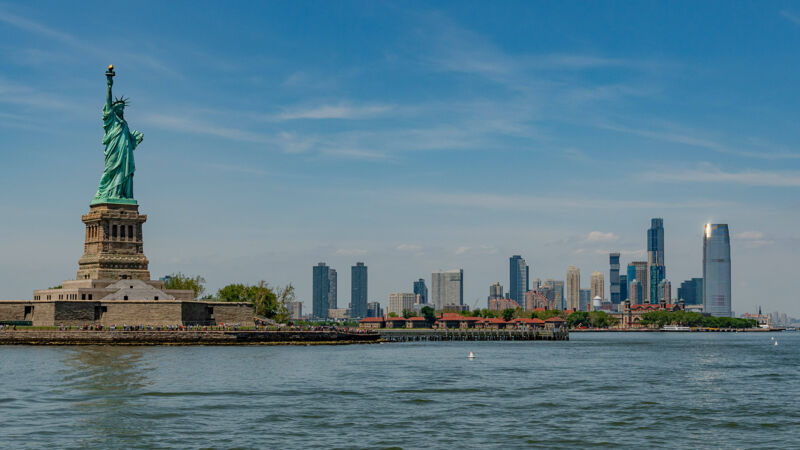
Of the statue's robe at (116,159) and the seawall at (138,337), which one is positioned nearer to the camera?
the seawall at (138,337)

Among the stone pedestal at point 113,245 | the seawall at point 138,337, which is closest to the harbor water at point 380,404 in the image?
the seawall at point 138,337

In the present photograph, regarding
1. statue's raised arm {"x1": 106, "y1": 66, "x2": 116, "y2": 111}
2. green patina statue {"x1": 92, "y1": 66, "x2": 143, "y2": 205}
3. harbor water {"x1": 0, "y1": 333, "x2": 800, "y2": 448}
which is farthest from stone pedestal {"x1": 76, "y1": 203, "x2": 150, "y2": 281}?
harbor water {"x1": 0, "y1": 333, "x2": 800, "y2": 448}

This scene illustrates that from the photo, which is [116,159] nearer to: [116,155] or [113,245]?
[116,155]

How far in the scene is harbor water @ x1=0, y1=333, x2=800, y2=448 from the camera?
135 feet

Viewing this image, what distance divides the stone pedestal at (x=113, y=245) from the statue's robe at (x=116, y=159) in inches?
87.6

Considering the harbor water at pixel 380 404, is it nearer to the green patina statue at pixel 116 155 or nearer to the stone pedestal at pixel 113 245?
the stone pedestal at pixel 113 245

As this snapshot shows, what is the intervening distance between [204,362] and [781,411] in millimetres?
45970

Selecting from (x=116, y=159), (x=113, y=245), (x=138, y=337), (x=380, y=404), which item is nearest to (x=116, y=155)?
(x=116, y=159)

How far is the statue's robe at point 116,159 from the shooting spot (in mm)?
122312

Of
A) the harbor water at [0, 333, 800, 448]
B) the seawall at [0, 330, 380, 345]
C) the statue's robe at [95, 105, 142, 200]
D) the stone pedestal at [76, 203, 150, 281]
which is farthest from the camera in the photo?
the statue's robe at [95, 105, 142, 200]

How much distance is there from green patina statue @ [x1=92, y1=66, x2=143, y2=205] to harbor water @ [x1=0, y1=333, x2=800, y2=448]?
41.0m

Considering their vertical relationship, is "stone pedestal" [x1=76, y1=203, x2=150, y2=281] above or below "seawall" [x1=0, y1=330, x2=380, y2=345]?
above

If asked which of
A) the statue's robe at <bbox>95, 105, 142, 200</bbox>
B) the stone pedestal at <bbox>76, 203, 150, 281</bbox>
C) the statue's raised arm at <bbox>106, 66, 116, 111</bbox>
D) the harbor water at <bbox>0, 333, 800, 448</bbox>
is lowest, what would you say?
the harbor water at <bbox>0, 333, 800, 448</bbox>

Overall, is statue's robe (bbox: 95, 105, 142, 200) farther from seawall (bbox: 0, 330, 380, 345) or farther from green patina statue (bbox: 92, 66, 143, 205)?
seawall (bbox: 0, 330, 380, 345)
